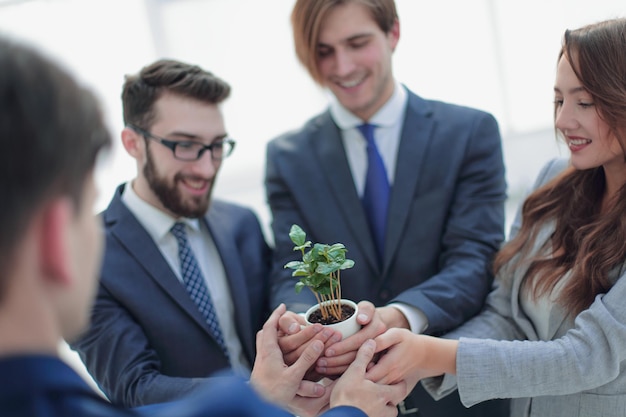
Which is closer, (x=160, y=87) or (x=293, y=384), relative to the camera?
(x=293, y=384)

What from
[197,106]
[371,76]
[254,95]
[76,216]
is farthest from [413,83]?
[76,216]

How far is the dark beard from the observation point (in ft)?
7.15

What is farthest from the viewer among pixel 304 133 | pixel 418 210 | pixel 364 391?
pixel 304 133

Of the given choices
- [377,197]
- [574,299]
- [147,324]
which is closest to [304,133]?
[377,197]

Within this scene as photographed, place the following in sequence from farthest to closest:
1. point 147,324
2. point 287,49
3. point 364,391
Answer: point 287,49 < point 147,324 < point 364,391

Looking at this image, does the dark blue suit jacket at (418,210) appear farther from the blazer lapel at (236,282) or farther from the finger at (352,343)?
the finger at (352,343)

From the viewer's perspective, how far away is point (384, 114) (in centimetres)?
224

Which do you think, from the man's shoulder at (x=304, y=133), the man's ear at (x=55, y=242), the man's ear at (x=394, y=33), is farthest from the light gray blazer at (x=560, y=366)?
the man's ear at (x=55, y=242)

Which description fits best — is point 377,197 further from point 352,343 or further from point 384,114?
point 352,343

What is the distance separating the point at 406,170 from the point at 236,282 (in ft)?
2.27

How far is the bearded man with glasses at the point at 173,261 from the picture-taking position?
193 centimetres

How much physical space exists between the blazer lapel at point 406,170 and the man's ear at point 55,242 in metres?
1.45

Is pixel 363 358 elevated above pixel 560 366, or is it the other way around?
pixel 363 358

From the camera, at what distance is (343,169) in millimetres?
2188
